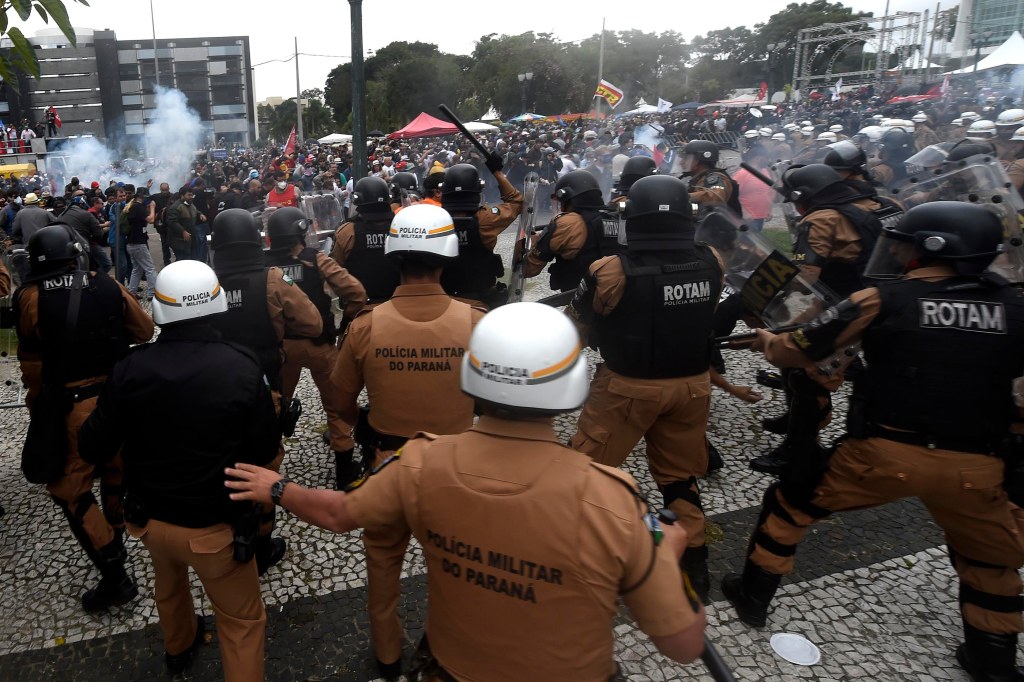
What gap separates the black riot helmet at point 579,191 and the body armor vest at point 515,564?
3.85 m

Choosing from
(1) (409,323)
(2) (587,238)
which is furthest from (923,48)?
(1) (409,323)

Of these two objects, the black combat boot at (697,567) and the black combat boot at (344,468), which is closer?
the black combat boot at (697,567)

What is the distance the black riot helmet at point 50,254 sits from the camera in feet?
12.0

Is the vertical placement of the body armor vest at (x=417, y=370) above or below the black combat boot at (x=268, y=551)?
above

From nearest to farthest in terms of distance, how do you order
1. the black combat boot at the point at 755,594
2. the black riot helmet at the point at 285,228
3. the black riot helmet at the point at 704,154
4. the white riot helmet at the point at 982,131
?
the black combat boot at the point at 755,594 < the black riot helmet at the point at 285,228 < the black riot helmet at the point at 704,154 < the white riot helmet at the point at 982,131

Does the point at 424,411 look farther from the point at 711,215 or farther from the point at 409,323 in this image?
the point at 711,215

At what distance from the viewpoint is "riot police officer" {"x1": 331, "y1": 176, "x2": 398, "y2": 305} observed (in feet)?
17.3

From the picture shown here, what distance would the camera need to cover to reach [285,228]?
4.92 metres

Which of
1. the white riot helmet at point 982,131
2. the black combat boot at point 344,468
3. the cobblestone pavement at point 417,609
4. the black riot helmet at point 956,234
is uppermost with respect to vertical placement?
the white riot helmet at point 982,131

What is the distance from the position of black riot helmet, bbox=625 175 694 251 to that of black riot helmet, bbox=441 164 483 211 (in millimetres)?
1975

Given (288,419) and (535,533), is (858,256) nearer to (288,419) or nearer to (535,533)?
(288,419)

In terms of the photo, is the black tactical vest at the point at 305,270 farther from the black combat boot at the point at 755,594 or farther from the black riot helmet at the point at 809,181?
the black riot helmet at the point at 809,181

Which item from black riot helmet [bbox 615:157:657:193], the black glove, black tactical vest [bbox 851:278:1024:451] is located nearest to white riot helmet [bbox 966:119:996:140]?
black riot helmet [bbox 615:157:657:193]

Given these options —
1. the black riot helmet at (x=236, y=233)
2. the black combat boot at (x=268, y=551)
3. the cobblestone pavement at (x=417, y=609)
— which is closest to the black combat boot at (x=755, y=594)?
the cobblestone pavement at (x=417, y=609)
